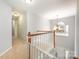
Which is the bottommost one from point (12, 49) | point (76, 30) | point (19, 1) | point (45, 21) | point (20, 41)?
point (12, 49)

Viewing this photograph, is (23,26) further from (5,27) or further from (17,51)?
(17,51)

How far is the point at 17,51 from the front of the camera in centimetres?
211

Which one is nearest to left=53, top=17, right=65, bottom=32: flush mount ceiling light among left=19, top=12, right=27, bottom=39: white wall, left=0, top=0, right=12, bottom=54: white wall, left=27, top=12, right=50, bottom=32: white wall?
left=27, top=12, right=50, bottom=32: white wall

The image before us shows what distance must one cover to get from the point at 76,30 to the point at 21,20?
4.24 ft

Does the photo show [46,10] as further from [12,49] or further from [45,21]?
[12,49]

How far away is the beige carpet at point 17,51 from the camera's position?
205 cm

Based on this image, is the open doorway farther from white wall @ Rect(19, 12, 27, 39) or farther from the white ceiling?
the white ceiling

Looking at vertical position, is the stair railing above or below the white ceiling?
below

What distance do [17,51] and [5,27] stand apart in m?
0.52

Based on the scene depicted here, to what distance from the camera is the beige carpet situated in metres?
2.05

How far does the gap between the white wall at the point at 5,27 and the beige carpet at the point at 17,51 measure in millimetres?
102

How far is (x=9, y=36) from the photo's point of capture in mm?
2078

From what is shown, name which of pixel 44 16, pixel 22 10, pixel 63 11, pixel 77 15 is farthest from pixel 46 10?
pixel 77 15

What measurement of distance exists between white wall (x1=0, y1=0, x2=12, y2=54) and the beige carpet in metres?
0.10
